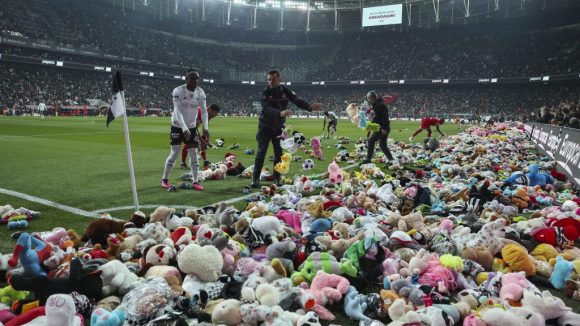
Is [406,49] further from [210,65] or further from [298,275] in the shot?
[298,275]

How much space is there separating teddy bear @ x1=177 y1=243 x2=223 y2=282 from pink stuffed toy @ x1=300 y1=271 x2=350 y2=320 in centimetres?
67

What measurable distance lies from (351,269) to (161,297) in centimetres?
145

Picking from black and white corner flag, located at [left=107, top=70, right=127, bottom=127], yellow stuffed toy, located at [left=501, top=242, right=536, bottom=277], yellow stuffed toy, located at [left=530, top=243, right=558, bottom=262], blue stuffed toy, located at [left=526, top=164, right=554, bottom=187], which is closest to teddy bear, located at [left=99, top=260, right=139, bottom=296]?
black and white corner flag, located at [left=107, top=70, right=127, bottom=127]

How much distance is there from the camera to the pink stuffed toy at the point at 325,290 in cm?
272

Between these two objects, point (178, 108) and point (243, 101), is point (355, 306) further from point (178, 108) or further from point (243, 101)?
point (243, 101)

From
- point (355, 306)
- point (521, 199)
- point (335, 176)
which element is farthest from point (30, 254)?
point (521, 199)

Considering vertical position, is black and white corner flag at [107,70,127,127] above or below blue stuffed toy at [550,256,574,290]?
above

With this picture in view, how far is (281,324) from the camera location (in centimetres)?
240

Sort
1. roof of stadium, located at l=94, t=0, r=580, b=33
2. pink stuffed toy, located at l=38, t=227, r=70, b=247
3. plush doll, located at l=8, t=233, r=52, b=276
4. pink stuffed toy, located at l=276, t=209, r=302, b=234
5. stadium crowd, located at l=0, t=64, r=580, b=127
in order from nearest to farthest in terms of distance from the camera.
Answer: plush doll, located at l=8, t=233, r=52, b=276 → pink stuffed toy, located at l=38, t=227, r=70, b=247 → pink stuffed toy, located at l=276, t=209, r=302, b=234 → stadium crowd, located at l=0, t=64, r=580, b=127 → roof of stadium, located at l=94, t=0, r=580, b=33

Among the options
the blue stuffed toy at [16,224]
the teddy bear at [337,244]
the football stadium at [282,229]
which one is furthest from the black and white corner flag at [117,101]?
the teddy bear at [337,244]

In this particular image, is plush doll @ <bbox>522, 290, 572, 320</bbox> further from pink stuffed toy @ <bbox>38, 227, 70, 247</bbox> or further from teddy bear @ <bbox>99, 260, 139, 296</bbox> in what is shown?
pink stuffed toy @ <bbox>38, 227, 70, 247</bbox>

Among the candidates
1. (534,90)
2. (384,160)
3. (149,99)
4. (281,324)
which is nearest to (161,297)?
(281,324)

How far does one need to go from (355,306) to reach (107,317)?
1.59m

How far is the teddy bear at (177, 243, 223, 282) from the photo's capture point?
3.04 metres
